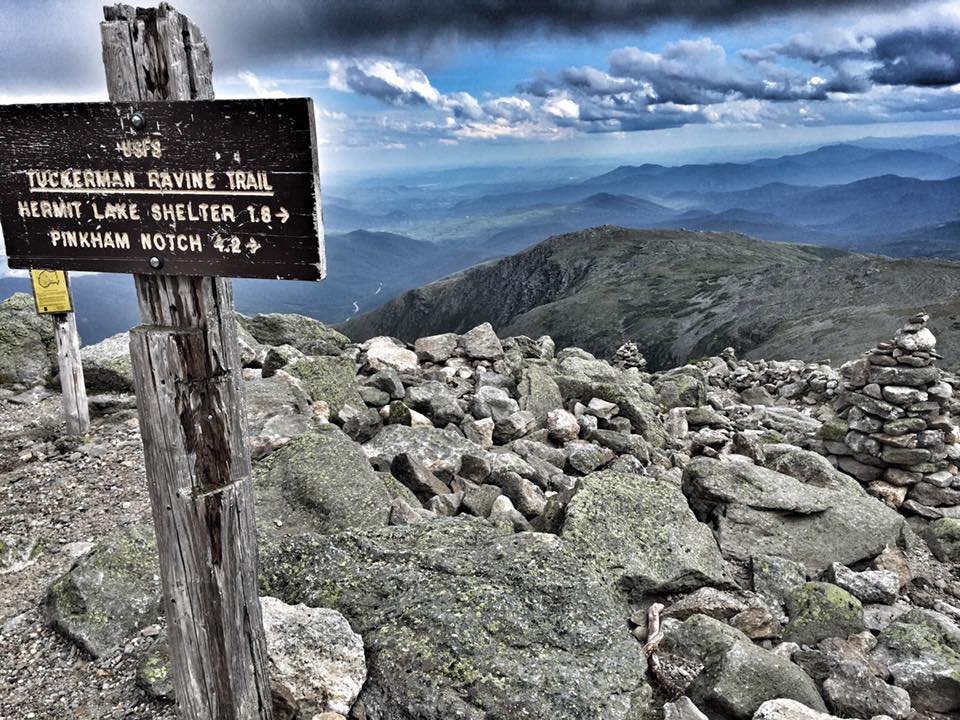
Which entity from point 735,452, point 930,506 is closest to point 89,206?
point 735,452

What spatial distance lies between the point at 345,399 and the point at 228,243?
32.3ft

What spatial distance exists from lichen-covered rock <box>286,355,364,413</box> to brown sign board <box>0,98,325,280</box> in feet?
29.0

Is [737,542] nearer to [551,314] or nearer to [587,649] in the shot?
[587,649]

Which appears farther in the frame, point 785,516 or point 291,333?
point 291,333

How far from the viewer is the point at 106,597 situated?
286 inches

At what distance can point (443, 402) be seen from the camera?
15023mm

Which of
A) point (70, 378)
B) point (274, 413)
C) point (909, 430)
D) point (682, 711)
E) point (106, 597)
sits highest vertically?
point (70, 378)

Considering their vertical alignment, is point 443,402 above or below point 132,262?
below

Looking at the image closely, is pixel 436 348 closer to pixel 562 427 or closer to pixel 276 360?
pixel 562 427

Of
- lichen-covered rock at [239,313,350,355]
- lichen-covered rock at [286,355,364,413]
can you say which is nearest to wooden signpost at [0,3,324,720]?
lichen-covered rock at [286,355,364,413]

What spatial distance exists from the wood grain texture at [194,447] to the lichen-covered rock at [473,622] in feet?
4.11

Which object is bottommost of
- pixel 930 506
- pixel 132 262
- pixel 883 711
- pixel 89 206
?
pixel 930 506

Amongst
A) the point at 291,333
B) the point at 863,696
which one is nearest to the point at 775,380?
the point at 291,333

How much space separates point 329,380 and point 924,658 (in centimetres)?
1124
